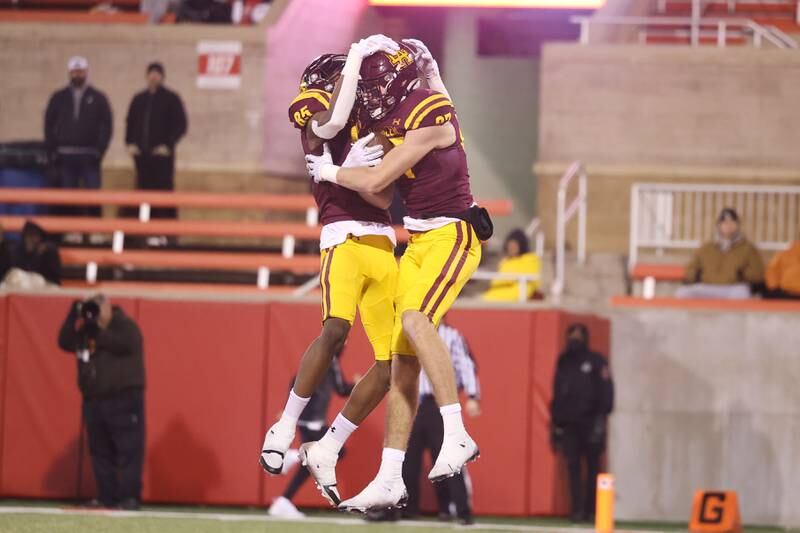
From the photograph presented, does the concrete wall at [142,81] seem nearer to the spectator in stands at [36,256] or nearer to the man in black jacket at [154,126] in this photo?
the man in black jacket at [154,126]

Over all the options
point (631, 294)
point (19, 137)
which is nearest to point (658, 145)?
point (631, 294)

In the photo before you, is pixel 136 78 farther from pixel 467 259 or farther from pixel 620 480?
pixel 467 259

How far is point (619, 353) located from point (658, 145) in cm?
435

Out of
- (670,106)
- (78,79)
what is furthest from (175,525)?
(670,106)

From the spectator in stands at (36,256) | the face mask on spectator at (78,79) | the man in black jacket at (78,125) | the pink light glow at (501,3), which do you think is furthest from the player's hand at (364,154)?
the pink light glow at (501,3)

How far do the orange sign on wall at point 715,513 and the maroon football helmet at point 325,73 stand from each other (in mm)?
5740

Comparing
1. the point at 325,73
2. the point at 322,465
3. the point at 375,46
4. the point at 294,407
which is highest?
the point at 375,46

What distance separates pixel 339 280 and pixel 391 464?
95 cm

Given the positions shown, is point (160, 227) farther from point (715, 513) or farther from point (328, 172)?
point (328, 172)

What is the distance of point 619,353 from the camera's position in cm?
1489

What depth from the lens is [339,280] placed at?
8.10 metres

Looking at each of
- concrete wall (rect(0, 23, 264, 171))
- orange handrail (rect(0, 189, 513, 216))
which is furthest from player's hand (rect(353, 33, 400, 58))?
concrete wall (rect(0, 23, 264, 171))

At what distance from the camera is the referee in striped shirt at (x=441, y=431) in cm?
1278

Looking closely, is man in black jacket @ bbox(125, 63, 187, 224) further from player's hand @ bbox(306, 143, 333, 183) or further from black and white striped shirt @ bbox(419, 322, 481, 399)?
player's hand @ bbox(306, 143, 333, 183)
